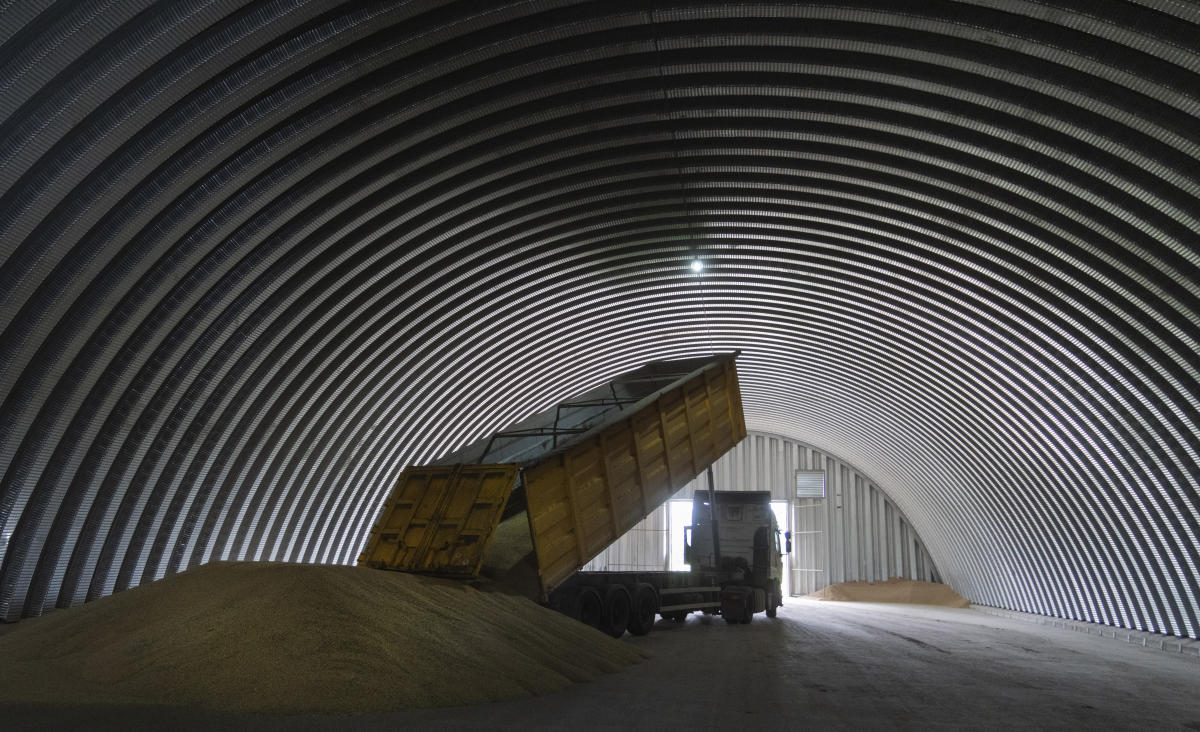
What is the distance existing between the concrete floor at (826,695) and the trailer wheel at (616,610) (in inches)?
12.7

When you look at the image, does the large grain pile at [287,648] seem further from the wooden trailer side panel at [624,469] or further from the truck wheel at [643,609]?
the truck wheel at [643,609]

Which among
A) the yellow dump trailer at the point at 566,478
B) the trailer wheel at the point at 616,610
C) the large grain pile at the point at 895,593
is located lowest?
the trailer wheel at the point at 616,610

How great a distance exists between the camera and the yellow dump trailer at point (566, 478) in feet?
33.8

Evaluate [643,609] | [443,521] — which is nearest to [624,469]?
[643,609]

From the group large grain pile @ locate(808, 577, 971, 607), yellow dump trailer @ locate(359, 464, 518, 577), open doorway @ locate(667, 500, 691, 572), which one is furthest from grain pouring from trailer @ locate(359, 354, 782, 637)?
open doorway @ locate(667, 500, 691, 572)

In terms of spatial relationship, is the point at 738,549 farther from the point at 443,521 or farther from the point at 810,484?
the point at 810,484

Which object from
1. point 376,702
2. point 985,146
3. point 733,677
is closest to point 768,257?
point 985,146

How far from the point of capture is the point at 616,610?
43.2 feet

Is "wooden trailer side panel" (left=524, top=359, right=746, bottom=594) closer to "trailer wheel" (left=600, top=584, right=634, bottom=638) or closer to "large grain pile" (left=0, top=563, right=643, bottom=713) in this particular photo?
"trailer wheel" (left=600, top=584, right=634, bottom=638)

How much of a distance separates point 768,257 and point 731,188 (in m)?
3.13

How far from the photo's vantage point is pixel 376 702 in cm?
627

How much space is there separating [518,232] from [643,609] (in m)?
7.02

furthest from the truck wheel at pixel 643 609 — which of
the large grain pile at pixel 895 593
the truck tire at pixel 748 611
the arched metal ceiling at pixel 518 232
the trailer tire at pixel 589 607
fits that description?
the large grain pile at pixel 895 593

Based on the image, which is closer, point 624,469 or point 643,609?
point 624,469
